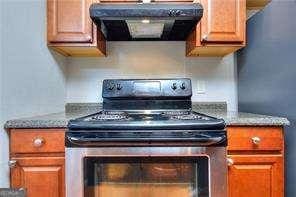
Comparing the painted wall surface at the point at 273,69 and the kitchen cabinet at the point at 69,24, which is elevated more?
the kitchen cabinet at the point at 69,24

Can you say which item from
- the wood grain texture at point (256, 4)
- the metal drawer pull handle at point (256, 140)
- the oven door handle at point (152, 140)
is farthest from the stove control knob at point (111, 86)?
the wood grain texture at point (256, 4)

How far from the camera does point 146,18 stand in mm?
1627

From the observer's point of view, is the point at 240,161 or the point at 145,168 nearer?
the point at 145,168

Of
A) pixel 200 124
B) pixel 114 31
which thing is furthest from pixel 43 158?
pixel 114 31

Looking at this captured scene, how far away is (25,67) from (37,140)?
1.36 feet

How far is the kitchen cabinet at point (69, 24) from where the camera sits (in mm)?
1854

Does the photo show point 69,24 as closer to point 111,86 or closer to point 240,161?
point 111,86

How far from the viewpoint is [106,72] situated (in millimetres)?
2195

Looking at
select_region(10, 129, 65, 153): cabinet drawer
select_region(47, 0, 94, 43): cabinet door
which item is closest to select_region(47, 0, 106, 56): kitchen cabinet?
select_region(47, 0, 94, 43): cabinet door

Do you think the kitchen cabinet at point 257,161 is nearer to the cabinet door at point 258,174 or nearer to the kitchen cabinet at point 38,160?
the cabinet door at point 258,174

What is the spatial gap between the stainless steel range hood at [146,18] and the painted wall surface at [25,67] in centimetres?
37

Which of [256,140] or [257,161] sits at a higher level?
[256,140]

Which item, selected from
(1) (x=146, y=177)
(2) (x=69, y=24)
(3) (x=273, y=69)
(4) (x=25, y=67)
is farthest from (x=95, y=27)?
(3) (x=273, y=69)

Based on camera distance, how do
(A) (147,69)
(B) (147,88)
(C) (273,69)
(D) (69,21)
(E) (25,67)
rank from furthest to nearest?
(A) (147,69), (B) (147,88), (D) (69,21), (C) (273,69), (E) (25,67)
